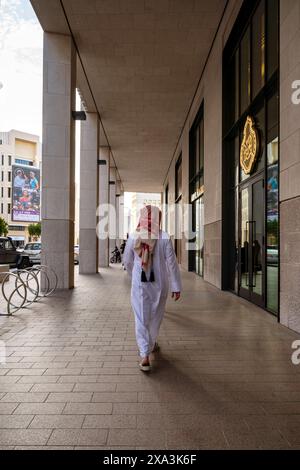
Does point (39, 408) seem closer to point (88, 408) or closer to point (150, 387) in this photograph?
point (88, 408)

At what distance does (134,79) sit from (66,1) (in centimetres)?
431

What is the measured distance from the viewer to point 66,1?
865 centimetres

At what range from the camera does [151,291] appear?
3.99 metres

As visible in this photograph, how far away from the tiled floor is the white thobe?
34 centimetres

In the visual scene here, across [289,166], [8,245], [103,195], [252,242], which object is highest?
[103,195]

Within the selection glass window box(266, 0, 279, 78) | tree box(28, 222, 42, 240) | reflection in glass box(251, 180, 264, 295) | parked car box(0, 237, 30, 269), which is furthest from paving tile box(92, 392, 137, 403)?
tree box(28, 222, 42, 240)

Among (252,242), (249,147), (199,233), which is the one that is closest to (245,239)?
(252,242)

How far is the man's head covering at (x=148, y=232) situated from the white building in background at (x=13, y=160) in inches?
2591

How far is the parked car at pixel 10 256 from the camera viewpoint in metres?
17.4

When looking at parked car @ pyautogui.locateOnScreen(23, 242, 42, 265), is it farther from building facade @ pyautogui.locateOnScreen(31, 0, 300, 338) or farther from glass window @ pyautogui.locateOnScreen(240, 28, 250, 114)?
glass window @ pyautogui.locateOnScreen(240, 28, 250, 114)

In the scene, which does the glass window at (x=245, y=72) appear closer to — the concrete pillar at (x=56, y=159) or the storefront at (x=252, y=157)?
the storefront at (x=252, y=157)

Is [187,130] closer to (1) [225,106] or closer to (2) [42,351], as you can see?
(1) [225,106]

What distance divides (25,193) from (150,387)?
68591mm

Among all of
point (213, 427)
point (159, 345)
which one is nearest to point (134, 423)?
point (213, 427)
